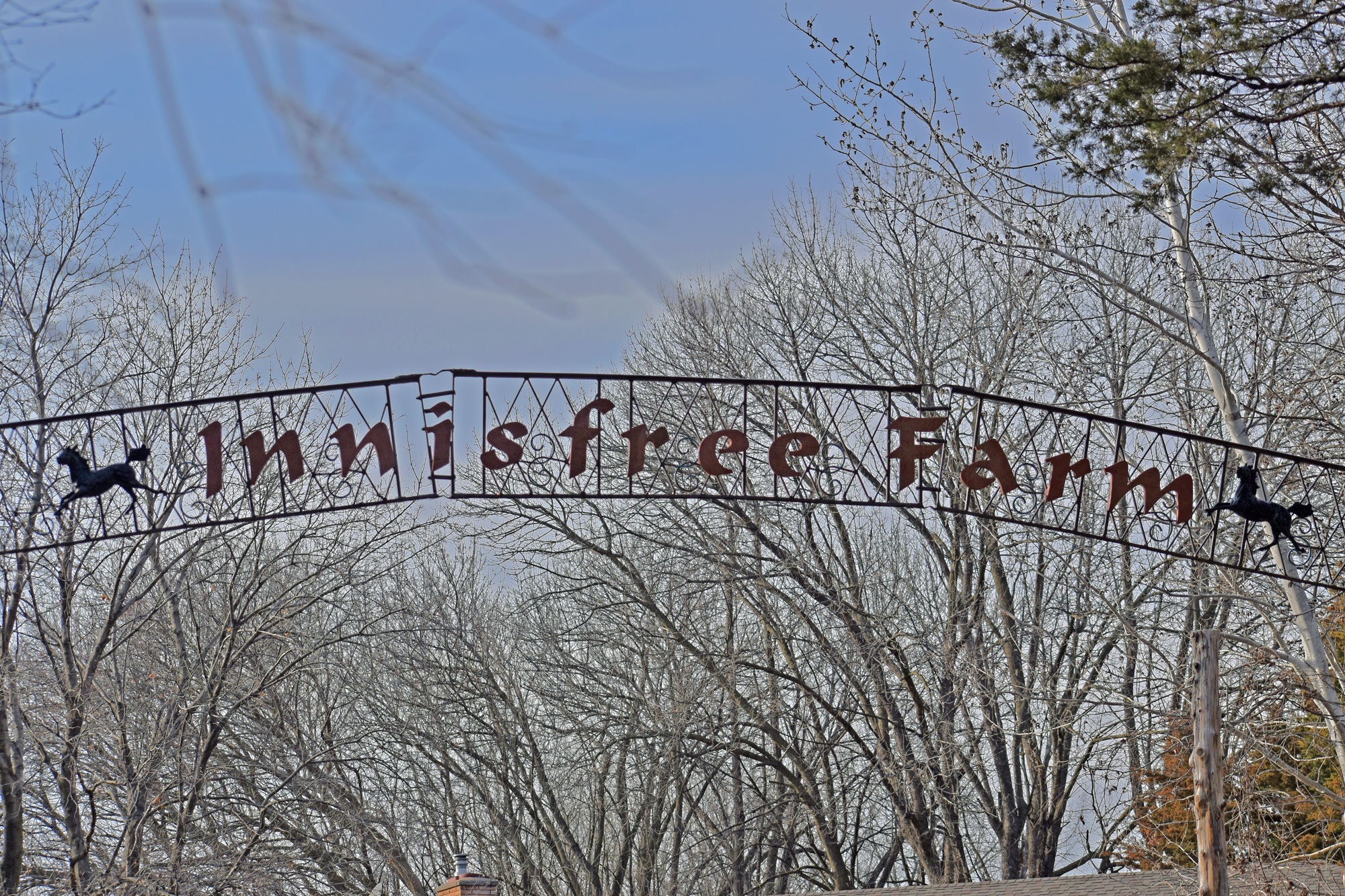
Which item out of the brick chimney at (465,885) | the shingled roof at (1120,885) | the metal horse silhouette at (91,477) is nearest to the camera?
the metal horse silhouette at (91,477)

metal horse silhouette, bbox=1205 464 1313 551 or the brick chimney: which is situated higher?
metal horse silhouette, bbox=1205 464 1313 551

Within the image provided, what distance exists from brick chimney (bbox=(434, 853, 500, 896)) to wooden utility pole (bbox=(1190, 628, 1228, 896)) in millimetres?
8823

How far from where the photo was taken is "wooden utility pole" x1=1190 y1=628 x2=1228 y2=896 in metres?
6.92

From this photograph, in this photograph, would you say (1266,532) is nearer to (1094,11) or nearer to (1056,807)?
(1094,11)

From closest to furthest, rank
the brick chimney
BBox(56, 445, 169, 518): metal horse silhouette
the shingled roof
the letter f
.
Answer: BBox(56, 445, 169, 518): metal horse silhouette < the letter f < the shingled roof < the brick chimney

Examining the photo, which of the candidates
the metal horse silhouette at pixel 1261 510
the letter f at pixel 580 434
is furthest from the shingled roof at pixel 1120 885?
the letter f at pixel 580 434

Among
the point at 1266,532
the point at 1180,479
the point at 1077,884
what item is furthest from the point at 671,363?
the point at 1180,479

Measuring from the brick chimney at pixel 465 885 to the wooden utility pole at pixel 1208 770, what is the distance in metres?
8.82

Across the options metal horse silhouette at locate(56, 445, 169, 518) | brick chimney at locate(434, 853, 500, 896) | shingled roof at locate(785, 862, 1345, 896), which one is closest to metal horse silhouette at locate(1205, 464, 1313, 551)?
shingled roof at locate(785, 862, 1345, 896)

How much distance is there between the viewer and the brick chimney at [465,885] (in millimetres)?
14047

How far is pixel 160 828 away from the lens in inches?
606

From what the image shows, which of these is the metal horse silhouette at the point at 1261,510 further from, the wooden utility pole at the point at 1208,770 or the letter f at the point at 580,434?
the letter f at the point at 580,434

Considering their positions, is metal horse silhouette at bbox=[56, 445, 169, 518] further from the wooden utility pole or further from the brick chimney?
the brick chimney

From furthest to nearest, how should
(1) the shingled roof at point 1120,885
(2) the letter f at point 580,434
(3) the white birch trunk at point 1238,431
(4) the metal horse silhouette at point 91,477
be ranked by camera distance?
(1) the shingled roof at point 1120,885, (3) the white birch trunk at point 1238,431, (2) the letter f at point 580,434, (4) the metal horse silhouette at point 91,477
